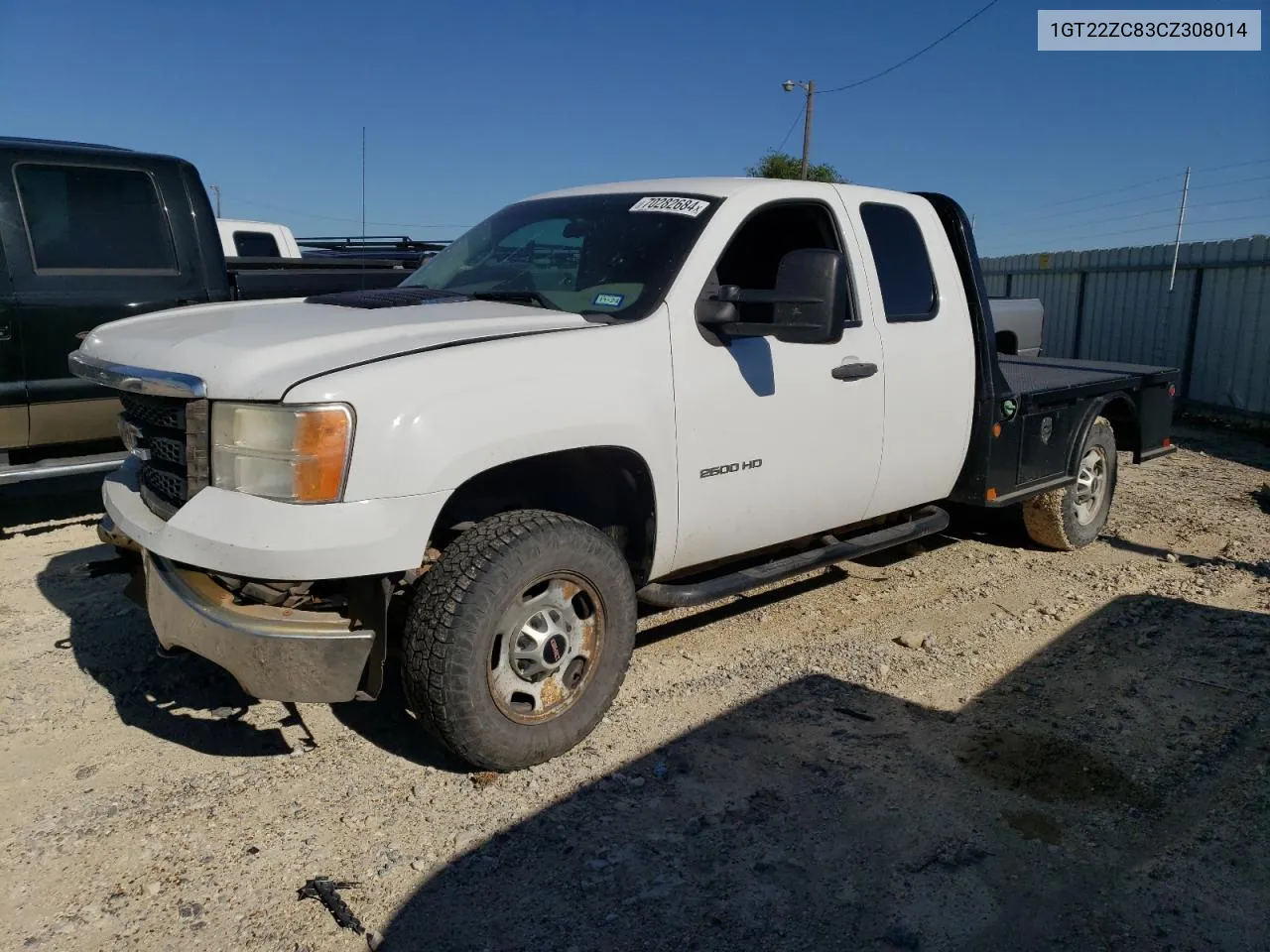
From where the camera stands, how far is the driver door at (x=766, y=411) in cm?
376

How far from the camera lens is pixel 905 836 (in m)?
3.14

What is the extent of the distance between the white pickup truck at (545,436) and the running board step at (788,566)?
0.02 metres

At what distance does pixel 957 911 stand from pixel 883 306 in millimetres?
2696

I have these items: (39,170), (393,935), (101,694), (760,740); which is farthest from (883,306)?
(39,170)

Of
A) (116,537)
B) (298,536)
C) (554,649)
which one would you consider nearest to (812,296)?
(554,649)

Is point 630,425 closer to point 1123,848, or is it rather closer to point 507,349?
point 507,349

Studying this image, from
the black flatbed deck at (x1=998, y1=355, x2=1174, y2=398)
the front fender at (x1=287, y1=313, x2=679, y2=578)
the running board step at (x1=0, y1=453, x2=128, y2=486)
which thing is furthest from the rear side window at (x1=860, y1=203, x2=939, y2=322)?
the running board step at (x1=0, y1=453, x2=128, y2=486)

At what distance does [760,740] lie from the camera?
12.3ft

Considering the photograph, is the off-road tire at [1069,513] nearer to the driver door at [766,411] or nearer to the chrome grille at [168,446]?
the driver door at [766,411]

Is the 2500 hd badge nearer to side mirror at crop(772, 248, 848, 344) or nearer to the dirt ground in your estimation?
side mirror at crop(772, 248, 848, 344)

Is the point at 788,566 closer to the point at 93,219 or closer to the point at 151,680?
the point at 151,680

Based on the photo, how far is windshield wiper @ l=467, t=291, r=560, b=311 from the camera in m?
3.91

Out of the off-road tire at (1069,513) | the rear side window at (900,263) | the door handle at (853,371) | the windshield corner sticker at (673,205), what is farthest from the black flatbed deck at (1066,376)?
the windshield corner sticker at (673,205)

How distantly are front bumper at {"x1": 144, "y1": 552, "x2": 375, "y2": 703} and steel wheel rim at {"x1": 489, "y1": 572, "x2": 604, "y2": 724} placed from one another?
1.60ft
